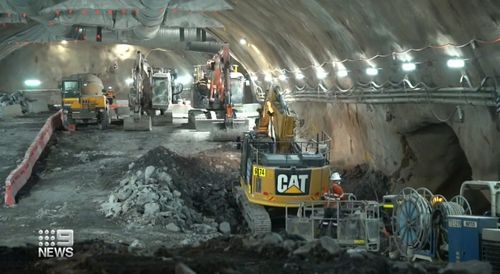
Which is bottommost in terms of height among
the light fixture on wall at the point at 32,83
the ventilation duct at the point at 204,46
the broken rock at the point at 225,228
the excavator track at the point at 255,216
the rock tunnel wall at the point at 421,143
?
the broken rock at the point at 225,228

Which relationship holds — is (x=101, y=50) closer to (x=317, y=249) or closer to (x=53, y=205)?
(x=53, y=205)

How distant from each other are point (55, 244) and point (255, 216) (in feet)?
14.5

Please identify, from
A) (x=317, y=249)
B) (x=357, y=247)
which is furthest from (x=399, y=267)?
(x=357, y=247)

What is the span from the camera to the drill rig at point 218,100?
25.8m

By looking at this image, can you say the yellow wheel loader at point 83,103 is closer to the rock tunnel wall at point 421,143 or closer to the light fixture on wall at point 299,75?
the light fixture on wall at point 299,75

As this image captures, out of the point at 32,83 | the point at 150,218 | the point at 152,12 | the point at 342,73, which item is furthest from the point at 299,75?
the point at 32,83

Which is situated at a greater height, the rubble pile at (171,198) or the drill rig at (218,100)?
the drill rig at (218,100)

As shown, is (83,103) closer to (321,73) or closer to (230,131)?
(230,131)

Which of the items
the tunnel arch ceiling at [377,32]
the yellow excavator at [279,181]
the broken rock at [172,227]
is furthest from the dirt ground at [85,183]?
the tunnel arch ceiling at [377,32]

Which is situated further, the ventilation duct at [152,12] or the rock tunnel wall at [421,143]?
the ventilation duct at [152,12]

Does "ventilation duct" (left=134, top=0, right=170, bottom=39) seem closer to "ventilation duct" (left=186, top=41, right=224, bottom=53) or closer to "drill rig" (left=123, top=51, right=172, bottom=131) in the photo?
"drill rig" (left=123, top=51, right=172, bottom=131)

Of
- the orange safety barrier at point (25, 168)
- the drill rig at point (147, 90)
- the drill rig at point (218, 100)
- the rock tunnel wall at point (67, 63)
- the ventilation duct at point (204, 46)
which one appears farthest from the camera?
the rock tunnel wall at point (67, 63)

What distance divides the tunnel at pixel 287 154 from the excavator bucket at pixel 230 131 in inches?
2.3

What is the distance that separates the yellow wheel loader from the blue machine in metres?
22.3
